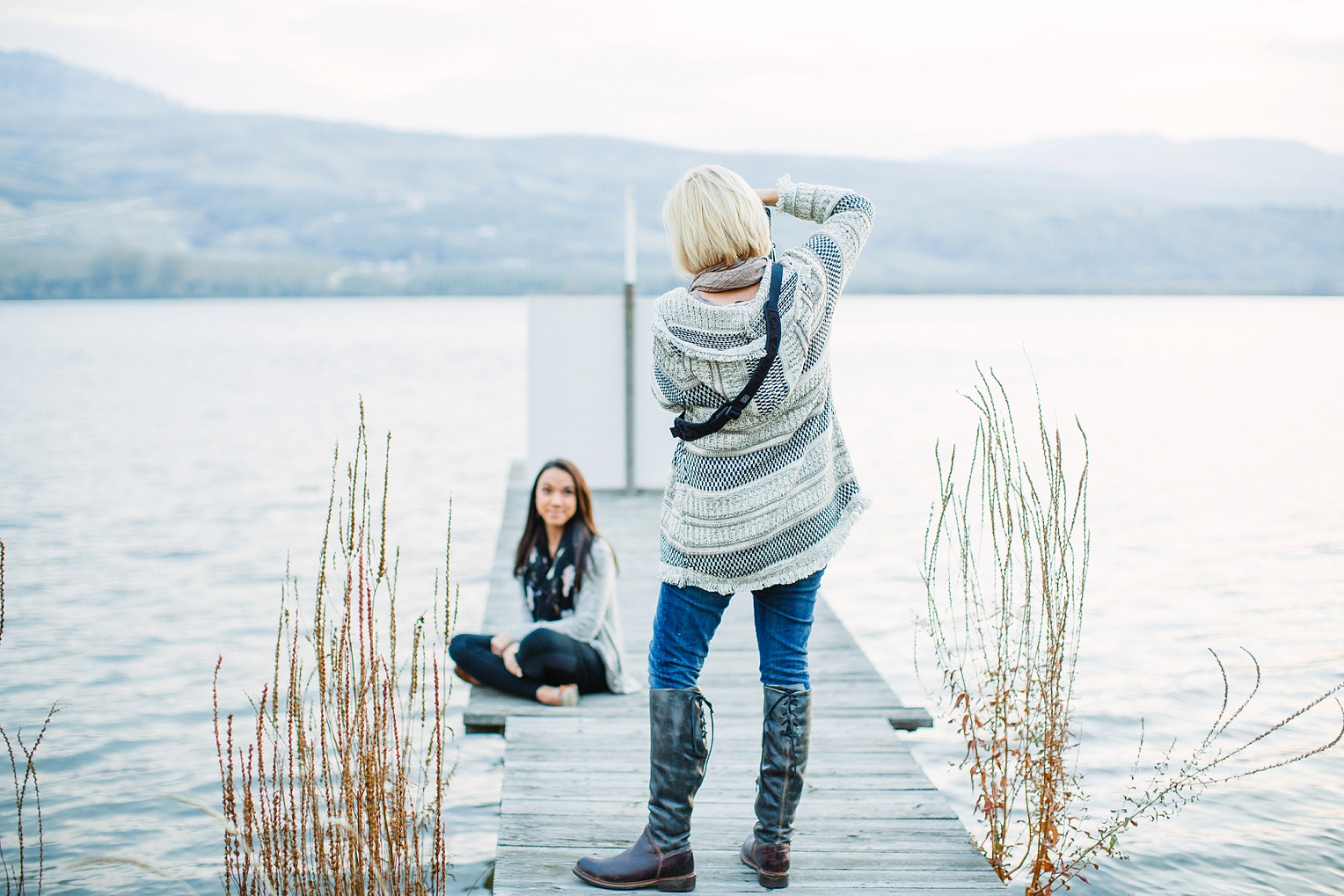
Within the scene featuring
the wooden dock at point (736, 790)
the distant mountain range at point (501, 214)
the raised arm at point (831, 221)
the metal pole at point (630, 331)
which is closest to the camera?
the raised arm at point (831, 221)

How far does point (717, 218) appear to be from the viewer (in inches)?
91.5

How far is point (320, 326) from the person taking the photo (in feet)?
183

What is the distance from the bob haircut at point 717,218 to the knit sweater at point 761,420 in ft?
0.27

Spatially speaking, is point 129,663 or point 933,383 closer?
point 129,663

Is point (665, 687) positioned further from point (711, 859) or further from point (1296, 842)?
point (1296, 842)

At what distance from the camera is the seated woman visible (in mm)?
4051

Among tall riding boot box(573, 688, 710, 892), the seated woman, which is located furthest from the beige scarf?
the seated woman

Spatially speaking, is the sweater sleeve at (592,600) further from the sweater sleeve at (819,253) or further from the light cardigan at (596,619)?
the sweater sleeve at (819,253)

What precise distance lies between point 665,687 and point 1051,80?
94.0 m

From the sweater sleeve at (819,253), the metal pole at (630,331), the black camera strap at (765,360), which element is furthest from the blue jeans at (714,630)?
the metal pole at (630,331)

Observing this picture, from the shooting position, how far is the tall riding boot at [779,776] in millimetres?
2527

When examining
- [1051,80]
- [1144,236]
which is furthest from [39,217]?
[1144,236]

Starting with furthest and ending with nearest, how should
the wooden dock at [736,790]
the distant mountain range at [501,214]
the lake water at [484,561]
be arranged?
the distant mountain range at [501,214] < the lake water at [484,561] < the wooden dock at [736,790]

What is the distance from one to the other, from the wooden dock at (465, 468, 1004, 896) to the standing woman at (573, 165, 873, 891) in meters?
0.24
